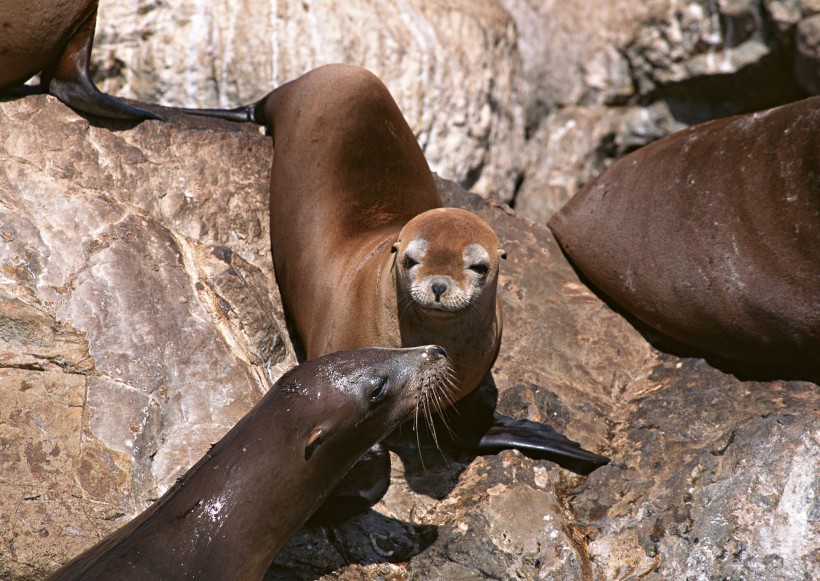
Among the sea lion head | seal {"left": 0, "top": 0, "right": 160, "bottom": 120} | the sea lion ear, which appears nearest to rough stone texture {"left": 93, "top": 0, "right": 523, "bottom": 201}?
seal {"left": 0, "top": 0, "right": 160, "bottom": 120}

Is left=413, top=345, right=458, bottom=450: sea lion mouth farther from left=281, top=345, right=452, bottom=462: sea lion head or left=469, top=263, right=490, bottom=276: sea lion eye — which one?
left=469, top=263, right=490, bottom=276: sea lion eye

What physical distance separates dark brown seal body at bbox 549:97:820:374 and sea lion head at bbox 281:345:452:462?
1943 mm

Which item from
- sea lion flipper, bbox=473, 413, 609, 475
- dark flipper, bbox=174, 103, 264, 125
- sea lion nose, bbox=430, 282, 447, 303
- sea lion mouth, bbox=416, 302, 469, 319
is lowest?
sea lion flipper, bbox=473, 413, 609, 475

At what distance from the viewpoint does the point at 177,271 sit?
4.82m

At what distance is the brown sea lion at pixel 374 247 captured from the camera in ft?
14.2

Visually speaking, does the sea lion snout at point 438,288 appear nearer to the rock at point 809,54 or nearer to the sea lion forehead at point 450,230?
the sea lion forehead at point 450,230

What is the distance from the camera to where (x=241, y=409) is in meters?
4.38

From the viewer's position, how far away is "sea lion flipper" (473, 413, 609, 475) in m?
4.67

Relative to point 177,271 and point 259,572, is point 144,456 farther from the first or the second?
point 177,271

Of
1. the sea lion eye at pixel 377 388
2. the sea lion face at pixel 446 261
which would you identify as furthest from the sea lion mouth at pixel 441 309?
the sea lion eye at pixel 377 388

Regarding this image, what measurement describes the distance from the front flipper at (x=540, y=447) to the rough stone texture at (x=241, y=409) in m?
0.06

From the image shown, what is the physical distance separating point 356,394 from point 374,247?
125 centimetres

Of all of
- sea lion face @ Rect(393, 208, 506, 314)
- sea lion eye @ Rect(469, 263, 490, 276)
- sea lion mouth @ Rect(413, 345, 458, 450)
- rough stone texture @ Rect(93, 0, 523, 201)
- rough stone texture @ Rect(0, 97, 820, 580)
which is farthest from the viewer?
rough stone texture @ Rect(93, 0, 523, 201)

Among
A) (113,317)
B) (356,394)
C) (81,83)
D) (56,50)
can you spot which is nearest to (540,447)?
(356,394)
